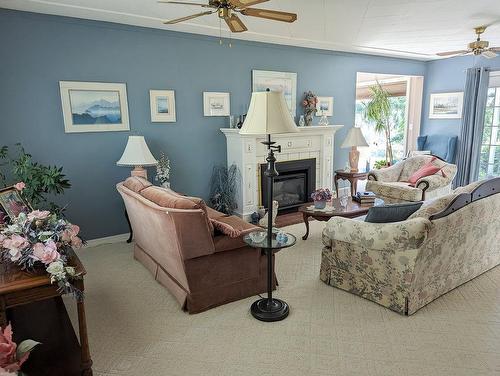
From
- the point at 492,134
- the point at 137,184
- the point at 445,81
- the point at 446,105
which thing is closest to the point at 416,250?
the point at 137,184

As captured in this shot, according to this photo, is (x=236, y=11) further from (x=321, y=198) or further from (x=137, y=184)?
(x=321, y=198)

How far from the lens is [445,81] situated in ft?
23.9

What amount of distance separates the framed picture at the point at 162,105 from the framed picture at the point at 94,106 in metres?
0.35

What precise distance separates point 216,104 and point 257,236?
112 inches

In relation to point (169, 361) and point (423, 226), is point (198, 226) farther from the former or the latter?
point (423, 226)

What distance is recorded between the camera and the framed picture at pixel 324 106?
6.16m

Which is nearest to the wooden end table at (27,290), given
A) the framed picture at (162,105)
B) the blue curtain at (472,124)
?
the framed picture at (162,105)

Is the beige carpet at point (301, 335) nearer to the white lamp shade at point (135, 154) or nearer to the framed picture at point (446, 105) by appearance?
the white lamp shade at point (135, 154)

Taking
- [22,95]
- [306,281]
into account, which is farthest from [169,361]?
[22,95]

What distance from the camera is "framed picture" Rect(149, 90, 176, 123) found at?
4.54 m

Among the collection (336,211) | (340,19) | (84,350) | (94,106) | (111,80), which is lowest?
(84,350)

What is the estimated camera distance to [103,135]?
14.1 feet

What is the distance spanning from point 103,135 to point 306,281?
3.01 meters

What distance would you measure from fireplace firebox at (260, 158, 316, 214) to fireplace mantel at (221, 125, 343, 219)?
→ 0.34ft
